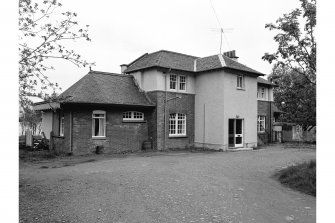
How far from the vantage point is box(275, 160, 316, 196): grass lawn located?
9.56 meters

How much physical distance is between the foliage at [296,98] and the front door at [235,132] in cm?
450

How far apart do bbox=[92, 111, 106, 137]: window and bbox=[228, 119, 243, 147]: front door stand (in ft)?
32.3

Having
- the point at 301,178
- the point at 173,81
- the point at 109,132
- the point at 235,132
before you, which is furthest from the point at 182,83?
the point at 301,178

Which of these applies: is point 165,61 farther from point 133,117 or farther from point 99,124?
point 99,124

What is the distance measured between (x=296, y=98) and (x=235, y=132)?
7.73 m

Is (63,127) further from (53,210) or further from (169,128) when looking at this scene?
(53,210)

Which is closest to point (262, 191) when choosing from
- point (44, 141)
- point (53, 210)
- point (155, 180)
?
point (155, 180)

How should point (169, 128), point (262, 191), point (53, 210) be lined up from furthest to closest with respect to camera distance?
1. point (169, 128)
2. point (262, 191)
3. point (53, 210)

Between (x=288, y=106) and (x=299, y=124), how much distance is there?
9.14 m

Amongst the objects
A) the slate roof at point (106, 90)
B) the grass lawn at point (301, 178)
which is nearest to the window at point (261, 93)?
the slate roof at point (106, 90)

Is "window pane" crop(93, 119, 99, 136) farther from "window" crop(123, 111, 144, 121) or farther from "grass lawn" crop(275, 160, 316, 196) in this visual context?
"grass lawn" crop(275, 160, 316, 196)

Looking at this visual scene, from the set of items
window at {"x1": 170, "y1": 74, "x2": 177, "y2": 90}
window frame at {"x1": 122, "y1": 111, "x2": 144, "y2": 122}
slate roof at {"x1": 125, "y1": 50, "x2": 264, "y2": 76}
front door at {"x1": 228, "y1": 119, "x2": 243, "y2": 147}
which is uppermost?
slate roof at {"x1": 125, "y1": 50, "x2": 264, "y2": 76}

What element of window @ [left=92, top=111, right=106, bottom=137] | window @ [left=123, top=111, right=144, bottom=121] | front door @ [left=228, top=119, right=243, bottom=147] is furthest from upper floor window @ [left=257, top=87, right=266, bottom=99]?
window @ [left=92, top=111, right=106, bottom=137]

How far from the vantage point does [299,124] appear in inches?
1266
